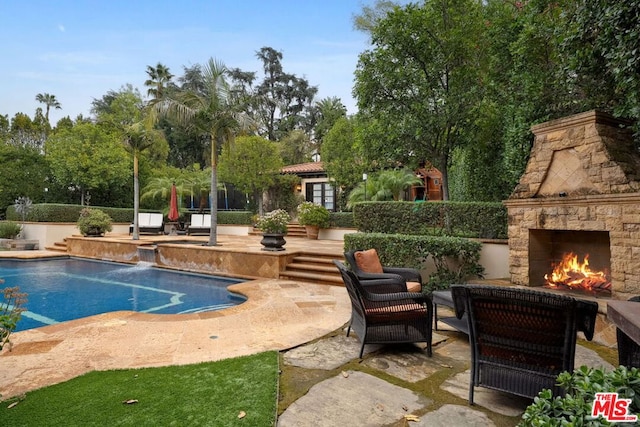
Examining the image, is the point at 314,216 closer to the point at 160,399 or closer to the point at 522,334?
the point at 160,399

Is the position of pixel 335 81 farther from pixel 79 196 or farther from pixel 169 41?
pixel 79 196

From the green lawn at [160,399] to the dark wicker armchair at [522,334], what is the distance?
1.60 m

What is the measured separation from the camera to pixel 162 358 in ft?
11.7

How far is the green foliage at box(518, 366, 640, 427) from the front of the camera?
1155 mm

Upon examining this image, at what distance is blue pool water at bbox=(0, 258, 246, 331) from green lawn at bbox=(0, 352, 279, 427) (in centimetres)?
334

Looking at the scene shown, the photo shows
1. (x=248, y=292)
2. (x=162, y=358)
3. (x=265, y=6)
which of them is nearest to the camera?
(x=162, y=358)

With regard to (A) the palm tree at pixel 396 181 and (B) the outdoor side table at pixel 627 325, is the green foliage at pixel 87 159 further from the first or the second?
(B) the outdoor side table at pixel 627 325

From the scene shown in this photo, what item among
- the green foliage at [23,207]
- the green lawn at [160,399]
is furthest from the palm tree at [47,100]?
the green lawn at [160,399]

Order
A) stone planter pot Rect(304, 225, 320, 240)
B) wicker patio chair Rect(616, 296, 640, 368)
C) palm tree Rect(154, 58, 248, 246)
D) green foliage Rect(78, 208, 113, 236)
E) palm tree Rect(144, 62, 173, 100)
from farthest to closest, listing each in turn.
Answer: palm tree Rect(144, 62, 173, 100)
stone planter pot Rect(304, 225, 320, 240)
green foliage Rect(78, 208, 113, 236)
palm tree Rect(154, 58, 248, 246)
wicker patio chair Rect(616, 296, 640, 368)

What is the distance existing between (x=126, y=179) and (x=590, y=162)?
67.1ft

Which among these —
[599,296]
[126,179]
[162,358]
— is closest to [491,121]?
[599,296]

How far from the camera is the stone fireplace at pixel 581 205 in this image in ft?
14.1

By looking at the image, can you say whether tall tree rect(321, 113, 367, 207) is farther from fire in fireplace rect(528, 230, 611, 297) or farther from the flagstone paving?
the flagstone paving

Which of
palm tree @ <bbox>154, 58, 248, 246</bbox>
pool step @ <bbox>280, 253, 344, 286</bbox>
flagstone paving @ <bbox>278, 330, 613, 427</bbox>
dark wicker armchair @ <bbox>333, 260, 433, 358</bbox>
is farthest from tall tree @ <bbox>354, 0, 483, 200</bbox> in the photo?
flagstone paving @ <bbox>278, 330, 613, 427</bbox>
